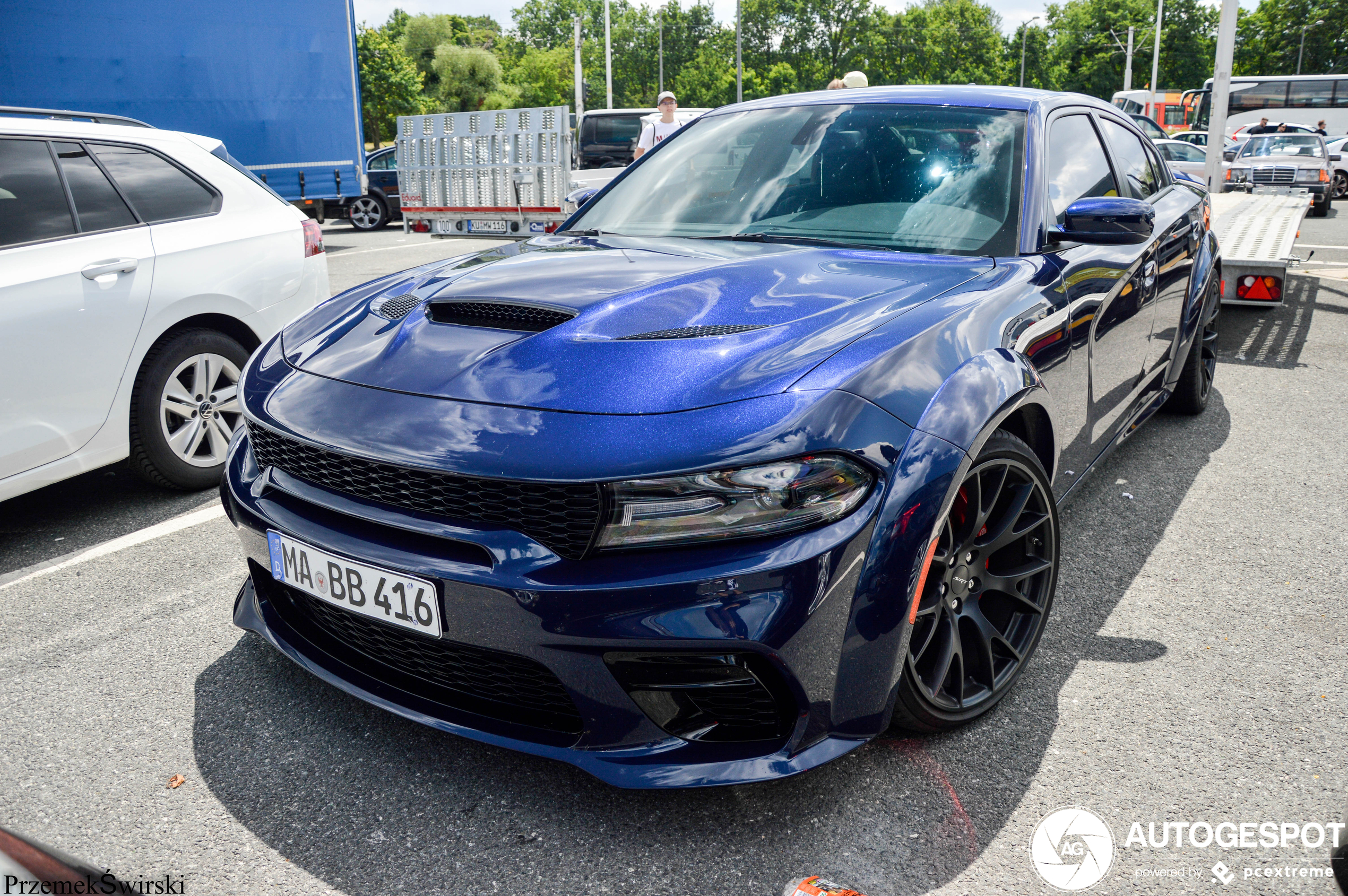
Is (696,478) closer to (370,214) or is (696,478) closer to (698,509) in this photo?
(698,509)

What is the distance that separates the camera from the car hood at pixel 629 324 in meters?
1.98

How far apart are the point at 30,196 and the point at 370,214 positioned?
47.0 ft

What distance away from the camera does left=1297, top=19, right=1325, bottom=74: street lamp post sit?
63312 mm

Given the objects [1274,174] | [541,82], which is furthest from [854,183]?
[541,82]

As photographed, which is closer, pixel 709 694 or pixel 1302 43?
pixel 709 694

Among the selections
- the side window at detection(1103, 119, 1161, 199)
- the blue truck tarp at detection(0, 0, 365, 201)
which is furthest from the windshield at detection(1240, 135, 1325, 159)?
the side window at detection(1103, 119, 1161, 199)

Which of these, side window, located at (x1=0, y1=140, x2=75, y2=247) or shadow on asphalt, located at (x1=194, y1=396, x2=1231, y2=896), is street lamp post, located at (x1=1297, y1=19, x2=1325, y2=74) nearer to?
side window, located at (x1=0, y1=140, x2=75, y2=247)

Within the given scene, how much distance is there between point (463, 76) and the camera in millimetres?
74562

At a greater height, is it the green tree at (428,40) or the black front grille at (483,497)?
the green tree at (428,40)

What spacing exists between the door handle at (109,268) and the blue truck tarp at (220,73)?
265 inches

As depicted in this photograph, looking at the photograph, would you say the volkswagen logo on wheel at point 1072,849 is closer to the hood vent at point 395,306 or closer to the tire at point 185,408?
the hood vent at point 395,306

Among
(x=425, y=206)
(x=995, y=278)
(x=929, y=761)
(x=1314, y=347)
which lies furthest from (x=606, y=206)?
(x=425, y=206)

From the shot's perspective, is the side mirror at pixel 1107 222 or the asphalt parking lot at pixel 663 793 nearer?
the asphalt parking lot at pixel 663 793

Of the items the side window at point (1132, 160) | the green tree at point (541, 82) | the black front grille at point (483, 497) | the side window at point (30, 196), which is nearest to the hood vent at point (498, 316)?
the black front grille at point (483, 497)
